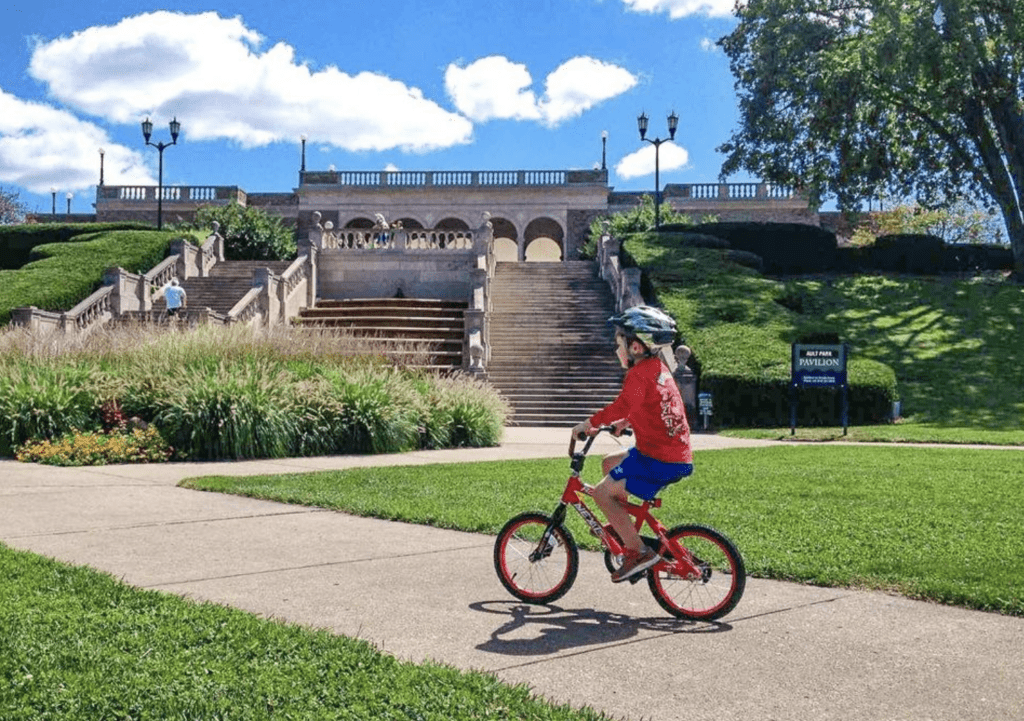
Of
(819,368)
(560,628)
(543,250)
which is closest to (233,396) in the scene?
(560,628)

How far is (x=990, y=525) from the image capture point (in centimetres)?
773

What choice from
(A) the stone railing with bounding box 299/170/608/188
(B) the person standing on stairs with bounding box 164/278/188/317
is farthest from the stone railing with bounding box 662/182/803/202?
(B) the person standing on stairs with bounding box 164/278/188/317

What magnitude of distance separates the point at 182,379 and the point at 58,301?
55.5ft

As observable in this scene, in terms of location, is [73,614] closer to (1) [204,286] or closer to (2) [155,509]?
(2) [155,509]

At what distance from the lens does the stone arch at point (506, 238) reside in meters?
55.2

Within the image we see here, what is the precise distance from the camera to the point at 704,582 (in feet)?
16.6

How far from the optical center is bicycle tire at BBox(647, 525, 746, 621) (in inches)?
196

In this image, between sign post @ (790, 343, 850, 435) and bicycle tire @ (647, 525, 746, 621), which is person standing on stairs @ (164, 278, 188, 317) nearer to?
sign post @ (790, 343, 850, 435)

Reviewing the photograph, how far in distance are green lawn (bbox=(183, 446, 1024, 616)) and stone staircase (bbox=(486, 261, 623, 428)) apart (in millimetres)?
8068

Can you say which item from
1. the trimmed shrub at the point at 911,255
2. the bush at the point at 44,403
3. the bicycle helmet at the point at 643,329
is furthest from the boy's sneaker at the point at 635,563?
the trimmed shrub at the point at 911,255

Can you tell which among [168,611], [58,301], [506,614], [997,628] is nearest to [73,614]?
[168,611]

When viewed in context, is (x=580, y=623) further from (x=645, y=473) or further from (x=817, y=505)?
(x=817, y=505)

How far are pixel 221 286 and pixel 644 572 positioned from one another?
29.6 metres

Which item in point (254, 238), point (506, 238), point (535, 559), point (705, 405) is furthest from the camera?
point (506, 238)
